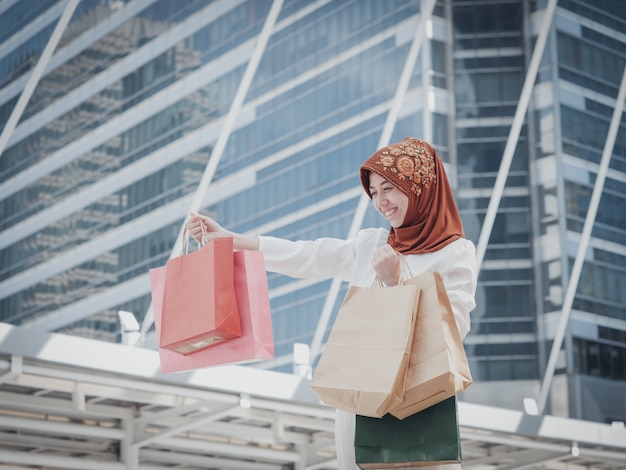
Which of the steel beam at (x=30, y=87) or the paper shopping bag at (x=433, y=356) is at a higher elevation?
the steel beam at (x=30, y=87)

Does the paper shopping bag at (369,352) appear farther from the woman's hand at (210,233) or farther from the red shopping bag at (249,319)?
the woman's hand at (210,233)

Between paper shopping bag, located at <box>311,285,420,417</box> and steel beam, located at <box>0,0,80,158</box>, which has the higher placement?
steel beam, located at <box>0,0,80,158</box>

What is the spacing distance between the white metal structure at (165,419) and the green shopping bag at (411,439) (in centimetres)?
445

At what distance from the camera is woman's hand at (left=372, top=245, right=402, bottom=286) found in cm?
237

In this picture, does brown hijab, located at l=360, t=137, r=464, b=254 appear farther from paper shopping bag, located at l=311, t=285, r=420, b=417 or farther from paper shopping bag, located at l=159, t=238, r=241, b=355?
paper shopping bag, located at l=159, t=238, r=241, b=355

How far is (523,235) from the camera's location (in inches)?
1512

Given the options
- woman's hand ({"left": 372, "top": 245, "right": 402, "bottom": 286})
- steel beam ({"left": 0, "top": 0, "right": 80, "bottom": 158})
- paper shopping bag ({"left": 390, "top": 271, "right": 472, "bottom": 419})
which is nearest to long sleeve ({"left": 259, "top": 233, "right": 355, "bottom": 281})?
woman's hand ({"left": 372, "top": 245, "right": 402, "bottom": 286})

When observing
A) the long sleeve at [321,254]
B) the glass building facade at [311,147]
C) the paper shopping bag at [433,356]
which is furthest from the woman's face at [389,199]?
the glass building facade at [311,147]

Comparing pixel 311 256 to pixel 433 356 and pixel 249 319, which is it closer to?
pixel 249 319

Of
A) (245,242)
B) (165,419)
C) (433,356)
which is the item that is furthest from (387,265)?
(165,419)

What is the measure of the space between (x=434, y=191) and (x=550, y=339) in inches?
1422

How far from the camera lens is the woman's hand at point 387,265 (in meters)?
2.37

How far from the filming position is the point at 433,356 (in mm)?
2215

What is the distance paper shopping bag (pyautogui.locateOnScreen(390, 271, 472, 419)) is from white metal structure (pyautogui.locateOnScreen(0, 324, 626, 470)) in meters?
4.55
